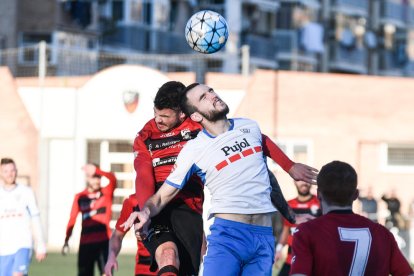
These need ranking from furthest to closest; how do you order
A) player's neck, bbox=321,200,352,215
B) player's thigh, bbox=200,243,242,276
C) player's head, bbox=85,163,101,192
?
player's head, bbox=85,163,101,192 → player's thigh, bbox=200,243,242,276 → player's neck, bbox=321,200,352,215

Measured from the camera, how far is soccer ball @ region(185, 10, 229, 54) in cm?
1015

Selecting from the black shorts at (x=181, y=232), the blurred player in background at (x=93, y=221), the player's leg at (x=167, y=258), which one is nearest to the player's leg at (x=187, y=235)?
the black shorts at (x=181, y=232)

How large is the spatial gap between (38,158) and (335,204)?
25407 millimetres

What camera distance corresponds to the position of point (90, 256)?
1681 cm

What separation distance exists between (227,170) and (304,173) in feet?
1.78

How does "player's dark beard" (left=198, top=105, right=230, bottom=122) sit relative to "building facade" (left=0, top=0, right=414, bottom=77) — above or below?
below

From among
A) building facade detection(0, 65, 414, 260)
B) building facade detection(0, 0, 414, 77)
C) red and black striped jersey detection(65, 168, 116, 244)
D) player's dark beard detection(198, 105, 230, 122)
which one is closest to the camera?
player's dark beard detection(198, 105, 230, 122)

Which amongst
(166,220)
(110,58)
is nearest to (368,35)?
(110,58)

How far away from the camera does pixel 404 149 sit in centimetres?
3219

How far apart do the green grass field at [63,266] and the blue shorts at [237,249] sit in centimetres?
1240

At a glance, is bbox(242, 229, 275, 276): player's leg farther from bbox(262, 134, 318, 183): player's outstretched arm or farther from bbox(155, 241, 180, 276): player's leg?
bbox(155, 241, 180, 276): player's leg

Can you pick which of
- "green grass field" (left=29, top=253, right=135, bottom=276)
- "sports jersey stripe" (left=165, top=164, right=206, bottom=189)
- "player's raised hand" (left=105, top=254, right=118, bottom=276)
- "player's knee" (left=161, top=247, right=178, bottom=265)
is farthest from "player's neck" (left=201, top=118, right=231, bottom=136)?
"green grass field" (left=29, top=253, right=135, bottom=276)

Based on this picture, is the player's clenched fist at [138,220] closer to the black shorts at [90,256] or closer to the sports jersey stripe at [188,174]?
the sports jersey stripe at [188,174]

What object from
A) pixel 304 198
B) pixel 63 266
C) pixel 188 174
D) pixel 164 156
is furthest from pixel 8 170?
pixel 63 266
